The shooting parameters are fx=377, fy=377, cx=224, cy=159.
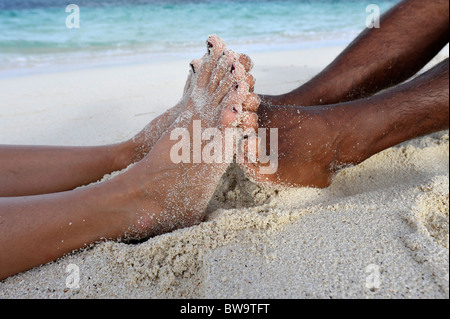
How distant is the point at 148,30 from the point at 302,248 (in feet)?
15.5

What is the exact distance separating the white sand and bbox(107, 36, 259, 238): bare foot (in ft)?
0.26

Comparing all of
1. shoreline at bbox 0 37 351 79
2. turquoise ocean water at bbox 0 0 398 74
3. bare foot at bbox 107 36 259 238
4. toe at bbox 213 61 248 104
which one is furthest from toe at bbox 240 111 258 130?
turquoise ocean water at bbox 0 0 398 74

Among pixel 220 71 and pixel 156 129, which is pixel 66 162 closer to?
pixel 156 129

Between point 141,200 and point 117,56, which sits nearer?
point 141,200

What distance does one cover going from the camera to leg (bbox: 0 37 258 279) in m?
0.92

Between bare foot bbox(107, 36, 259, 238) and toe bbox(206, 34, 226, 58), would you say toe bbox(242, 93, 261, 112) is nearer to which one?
bare foot bbox(107, 36, 259, 238)

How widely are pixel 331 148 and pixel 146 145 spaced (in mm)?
619

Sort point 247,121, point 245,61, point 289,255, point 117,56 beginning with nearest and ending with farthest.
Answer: point 289,255 → point 247,121 → point 245,61 → point 117,56

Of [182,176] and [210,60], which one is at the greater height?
[210,60]

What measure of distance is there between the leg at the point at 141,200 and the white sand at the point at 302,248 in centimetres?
5

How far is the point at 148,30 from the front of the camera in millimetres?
5031

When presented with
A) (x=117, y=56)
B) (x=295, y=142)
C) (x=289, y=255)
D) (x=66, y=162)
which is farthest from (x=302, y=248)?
(x=117, y=56)

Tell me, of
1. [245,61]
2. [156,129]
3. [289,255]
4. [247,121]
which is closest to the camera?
[289,255]

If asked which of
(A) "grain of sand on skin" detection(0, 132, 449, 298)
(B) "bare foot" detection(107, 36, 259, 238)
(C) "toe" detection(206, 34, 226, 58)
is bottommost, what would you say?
(A) "grain of sand on skin" detection(0, 132, 449, 298)
